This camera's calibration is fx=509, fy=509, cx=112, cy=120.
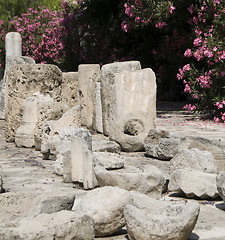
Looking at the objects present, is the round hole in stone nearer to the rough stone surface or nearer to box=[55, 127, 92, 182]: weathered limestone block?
box=[55, 127, 92, 182]: weathered limestone block

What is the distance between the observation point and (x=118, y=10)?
605 inches

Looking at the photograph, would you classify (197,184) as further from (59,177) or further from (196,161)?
(59,177)

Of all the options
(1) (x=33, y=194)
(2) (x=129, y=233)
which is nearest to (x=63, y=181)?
(1) (x=33, y=194)

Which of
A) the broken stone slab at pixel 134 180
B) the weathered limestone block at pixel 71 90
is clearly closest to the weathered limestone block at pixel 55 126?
the broken stone slab at pixel 134 180

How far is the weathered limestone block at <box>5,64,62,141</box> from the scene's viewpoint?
923 centimetres

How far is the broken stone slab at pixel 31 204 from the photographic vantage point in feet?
12.9

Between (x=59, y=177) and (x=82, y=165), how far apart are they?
644 mm

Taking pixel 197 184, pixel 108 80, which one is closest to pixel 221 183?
pixel 197 184

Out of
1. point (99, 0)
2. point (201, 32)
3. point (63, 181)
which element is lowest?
point (63, 181)

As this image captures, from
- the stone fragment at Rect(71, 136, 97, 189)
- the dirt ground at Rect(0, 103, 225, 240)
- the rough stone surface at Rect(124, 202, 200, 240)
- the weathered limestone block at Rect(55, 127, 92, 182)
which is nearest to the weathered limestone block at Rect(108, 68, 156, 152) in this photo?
the dirt ground at Rect(0, 103, 225, 240)

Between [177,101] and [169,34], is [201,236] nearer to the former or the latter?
[169,34]

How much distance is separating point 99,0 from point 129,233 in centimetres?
1235

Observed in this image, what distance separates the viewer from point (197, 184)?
194 inches

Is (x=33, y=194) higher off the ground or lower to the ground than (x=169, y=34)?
lower
